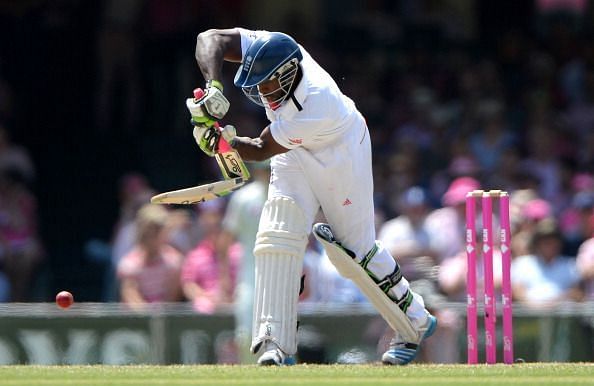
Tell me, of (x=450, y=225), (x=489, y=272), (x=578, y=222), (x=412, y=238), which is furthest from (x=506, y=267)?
(x=578, y=222)

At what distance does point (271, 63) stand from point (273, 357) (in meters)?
1.46

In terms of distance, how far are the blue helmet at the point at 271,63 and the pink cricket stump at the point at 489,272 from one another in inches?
47.5

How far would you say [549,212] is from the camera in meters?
11.5

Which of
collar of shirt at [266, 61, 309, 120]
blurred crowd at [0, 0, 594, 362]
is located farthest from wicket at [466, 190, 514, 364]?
blurred crowd at [0, 0, 594, 362]

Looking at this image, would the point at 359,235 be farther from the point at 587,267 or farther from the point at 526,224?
the point at 526,224

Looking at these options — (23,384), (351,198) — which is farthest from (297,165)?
(23,384)

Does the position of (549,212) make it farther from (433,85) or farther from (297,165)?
(297,165)

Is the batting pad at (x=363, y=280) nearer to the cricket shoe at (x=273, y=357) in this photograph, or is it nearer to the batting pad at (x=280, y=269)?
the batting pad at (x=280, y=269)

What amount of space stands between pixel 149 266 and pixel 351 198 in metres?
3.62

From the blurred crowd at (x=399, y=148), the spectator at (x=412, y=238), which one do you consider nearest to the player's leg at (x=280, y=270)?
the blurred crowd at (x=399, y=148)

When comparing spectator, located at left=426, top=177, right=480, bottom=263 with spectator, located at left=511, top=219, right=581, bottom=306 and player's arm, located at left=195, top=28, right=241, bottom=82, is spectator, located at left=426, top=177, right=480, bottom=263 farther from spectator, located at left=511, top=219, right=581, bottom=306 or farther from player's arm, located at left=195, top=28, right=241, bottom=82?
player's arm, located at left=195, top=28, right=241, bottom=82

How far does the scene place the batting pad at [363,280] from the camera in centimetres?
712

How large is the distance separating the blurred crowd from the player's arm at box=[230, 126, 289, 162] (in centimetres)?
229

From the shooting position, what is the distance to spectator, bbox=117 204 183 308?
10375 mm
